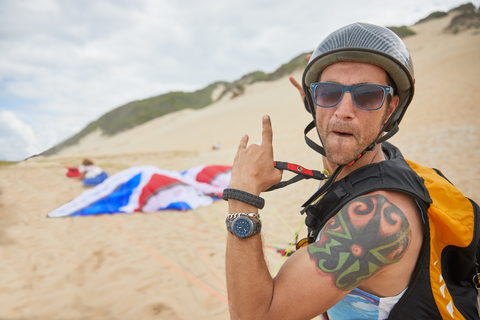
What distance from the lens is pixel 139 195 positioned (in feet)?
18.6

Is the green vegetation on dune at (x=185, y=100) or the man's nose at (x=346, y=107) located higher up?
the green vegetation on dune at (x=185, y=100)

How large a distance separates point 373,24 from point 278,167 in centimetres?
113

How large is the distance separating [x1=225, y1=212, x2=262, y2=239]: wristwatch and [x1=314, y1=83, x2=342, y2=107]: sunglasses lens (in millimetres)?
803

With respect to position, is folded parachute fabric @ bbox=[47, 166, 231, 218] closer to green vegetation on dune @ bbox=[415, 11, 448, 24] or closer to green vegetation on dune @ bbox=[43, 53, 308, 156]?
green vegetation on dune @ bbox=[43, 53, 308, 156]

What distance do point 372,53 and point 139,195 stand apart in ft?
17.8

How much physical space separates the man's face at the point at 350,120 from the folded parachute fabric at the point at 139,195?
4.81 meters

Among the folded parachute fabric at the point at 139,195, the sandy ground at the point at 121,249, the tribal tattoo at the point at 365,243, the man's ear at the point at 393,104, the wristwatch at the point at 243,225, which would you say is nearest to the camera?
the tribal tattoo at the point at 365,243

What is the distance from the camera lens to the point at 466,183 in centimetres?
579

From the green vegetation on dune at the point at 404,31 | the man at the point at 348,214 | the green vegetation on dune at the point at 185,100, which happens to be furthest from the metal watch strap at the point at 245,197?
the green vegetation on dune at the point at 404,31

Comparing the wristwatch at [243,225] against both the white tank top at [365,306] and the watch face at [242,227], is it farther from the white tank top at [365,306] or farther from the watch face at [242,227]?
the white tank top at [365,306]

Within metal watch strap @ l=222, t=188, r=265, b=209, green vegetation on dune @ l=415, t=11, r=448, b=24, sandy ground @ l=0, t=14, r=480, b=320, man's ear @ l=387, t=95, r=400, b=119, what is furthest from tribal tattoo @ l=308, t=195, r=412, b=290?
green vegetation on dune @ l=415, t=11, r=448, b=24

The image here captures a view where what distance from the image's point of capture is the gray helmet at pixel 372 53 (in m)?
1.44

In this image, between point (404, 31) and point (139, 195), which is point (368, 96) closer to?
point (139, 195)

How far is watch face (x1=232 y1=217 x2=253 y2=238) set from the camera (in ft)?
3.91
